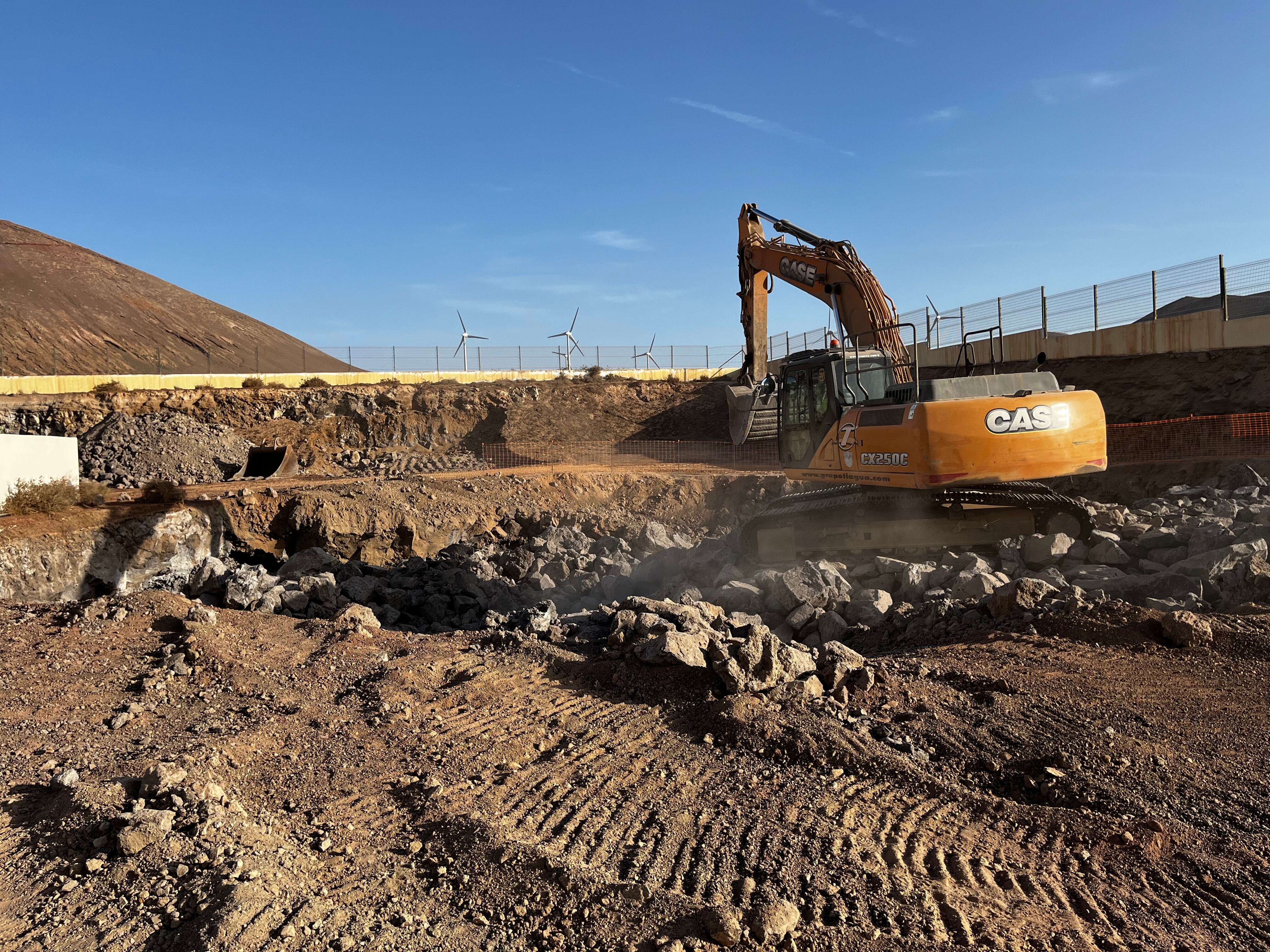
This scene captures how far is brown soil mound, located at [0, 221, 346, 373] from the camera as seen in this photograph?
56.9 metres

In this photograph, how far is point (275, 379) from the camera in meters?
35.9

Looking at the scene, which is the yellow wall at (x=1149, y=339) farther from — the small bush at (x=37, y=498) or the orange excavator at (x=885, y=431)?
the small bush at (x=37, y=498)

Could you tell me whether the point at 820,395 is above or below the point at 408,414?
below

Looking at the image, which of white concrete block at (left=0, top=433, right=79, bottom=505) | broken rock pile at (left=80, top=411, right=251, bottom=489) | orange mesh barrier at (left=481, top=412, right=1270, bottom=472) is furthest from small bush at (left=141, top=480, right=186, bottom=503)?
orange mesh barrier at (left=481, top=412, right=1270, bottom=472)

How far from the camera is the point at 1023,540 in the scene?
10430 mm

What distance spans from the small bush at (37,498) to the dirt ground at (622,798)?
9.14 metres

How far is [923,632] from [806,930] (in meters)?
5.36

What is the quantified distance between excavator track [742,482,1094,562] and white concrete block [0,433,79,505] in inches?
554

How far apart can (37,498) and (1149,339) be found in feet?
83.6

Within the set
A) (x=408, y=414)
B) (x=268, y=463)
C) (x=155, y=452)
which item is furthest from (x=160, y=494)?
(x=408, y=414)

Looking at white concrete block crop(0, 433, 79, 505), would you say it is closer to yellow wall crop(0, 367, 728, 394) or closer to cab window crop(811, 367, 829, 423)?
cab window crop(811, 367, 829, 423)

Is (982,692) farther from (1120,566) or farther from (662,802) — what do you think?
(1120,566)

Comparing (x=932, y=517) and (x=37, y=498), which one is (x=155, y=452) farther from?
(x=932, y=517)

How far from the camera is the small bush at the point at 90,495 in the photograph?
15836 millimetres
